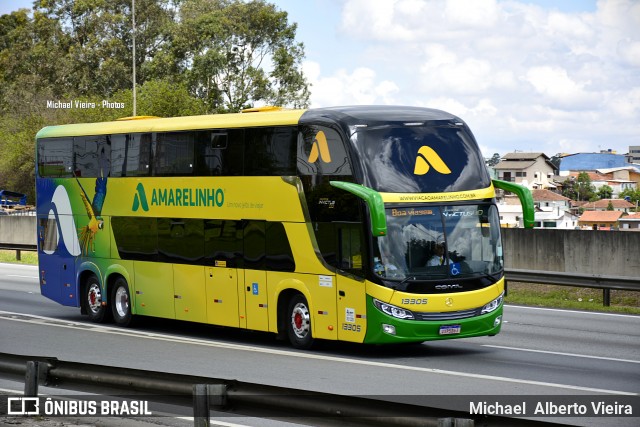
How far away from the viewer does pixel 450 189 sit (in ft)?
55.5

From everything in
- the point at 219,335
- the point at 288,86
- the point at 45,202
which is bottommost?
the point at 219,335

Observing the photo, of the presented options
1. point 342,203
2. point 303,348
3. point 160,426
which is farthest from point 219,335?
point 160,426

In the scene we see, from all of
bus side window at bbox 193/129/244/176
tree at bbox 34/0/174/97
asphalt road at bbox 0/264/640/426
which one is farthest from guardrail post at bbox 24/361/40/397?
tree at bbox 34/0/174/97

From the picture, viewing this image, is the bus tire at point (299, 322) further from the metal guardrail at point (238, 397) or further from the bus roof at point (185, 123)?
the metal guardrail at point (238, 397)

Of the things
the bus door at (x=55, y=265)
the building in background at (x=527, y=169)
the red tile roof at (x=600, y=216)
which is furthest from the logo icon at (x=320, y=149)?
the building in background at (x=527, y=169)

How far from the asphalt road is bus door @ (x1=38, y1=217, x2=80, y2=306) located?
1.73 ft

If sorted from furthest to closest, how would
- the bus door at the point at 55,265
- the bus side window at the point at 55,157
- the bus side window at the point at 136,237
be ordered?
1. the bus door at the point at 55,265
2. the bus side window at the point at 55,157
3. the bus side window at the point at 136,237

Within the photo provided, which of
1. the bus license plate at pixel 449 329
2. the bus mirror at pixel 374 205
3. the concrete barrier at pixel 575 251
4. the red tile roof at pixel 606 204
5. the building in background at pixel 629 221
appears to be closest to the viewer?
the bus mirror at pixel 374 205

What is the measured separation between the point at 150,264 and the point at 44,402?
395 inches

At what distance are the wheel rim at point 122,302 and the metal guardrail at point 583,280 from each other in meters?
8.96

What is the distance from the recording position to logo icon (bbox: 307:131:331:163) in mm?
17391

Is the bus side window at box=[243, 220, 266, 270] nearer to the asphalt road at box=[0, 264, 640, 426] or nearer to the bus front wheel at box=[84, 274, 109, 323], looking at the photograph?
the asphalt road at box=[0, 264, 640, 426]

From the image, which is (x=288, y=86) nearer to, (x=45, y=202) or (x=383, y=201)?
(x=45, y=202)

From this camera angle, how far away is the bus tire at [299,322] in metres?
17.9
